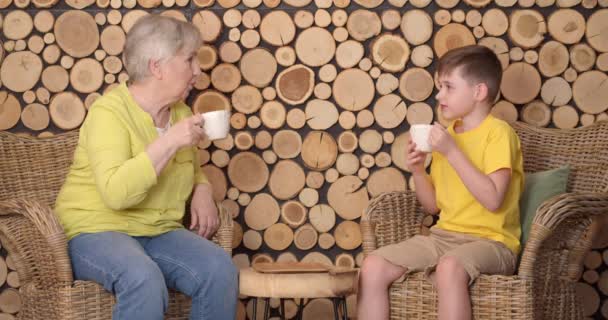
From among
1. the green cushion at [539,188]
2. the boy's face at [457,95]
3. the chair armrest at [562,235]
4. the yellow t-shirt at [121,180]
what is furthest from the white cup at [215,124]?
the green cushion at [539,188]

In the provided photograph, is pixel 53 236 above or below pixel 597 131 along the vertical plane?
below

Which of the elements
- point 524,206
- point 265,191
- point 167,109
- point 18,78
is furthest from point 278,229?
point 18,78

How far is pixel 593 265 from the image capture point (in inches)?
139

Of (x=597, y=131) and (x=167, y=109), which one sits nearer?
(x=167, y=109)

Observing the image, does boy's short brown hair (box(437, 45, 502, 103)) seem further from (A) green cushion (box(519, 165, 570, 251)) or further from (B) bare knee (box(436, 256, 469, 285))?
(B) bare knee (box(436, 256, 469, 285))

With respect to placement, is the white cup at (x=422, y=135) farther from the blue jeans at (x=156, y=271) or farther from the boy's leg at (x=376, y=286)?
the blue jeans at (x=156, y=271)

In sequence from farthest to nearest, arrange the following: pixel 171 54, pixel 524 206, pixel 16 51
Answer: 1. pixel 16 51
2. pixel 524 206
3. pixel 171 54

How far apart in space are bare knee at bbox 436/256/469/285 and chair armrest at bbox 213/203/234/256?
2.53ft

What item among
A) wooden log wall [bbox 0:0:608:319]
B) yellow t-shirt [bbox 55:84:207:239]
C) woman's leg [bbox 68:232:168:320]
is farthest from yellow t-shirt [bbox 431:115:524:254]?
woman's leg [bbox 68:232:168:320]

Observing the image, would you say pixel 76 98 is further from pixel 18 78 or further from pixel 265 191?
pixel 265 191

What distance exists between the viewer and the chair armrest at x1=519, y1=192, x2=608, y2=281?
2646mm

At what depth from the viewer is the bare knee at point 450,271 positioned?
258 centimetres

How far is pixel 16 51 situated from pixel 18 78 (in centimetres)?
11

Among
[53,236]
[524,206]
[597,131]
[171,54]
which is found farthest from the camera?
[597,131]
